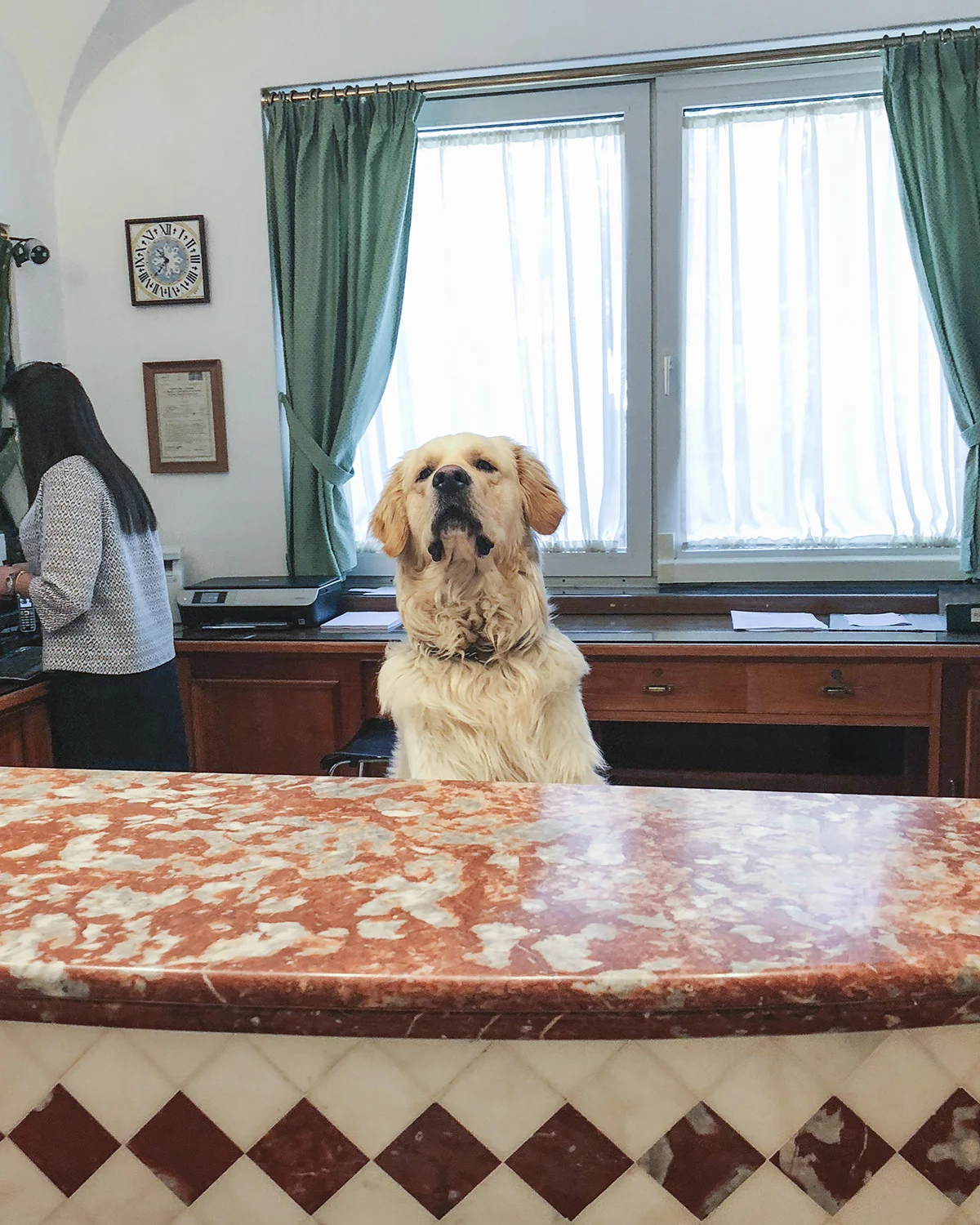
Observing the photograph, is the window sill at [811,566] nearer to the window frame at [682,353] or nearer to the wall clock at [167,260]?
the window frame at [682,353]

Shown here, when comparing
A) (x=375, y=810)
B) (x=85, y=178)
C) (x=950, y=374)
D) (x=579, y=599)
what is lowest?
(x=579, y=599)

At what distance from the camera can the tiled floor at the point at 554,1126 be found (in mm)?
604

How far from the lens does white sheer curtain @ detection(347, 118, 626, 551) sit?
133 inches

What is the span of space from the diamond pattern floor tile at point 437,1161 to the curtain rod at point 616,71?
3.33 metres

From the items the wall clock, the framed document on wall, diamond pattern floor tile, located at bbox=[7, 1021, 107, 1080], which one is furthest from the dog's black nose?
the wall clock

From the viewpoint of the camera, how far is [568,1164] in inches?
24.2

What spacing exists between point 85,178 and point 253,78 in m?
0.68

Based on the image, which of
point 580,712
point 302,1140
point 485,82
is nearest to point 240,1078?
point 302,1140

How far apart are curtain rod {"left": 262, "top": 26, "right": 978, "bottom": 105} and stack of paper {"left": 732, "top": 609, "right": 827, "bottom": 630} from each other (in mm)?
1695

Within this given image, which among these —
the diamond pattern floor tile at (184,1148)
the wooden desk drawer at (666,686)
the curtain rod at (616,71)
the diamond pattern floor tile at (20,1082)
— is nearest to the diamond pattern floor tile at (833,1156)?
the diamond pattern floor tile at (184,1148)

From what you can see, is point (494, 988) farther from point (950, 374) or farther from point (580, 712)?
point (950, 374)

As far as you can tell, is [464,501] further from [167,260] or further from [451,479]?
[167,260]

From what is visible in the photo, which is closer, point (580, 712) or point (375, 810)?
point (375, 810)

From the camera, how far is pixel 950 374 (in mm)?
3098
